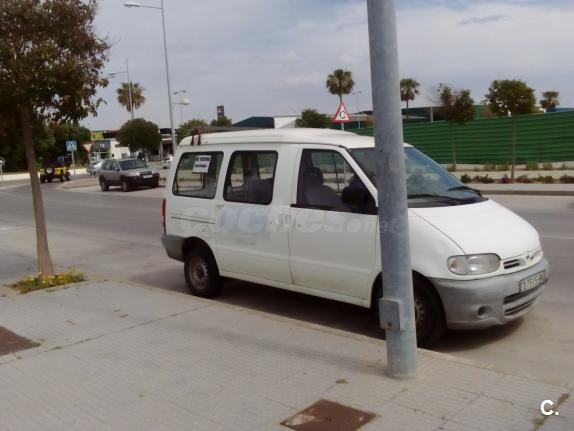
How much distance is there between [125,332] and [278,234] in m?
1.69

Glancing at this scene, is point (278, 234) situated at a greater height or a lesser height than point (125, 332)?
greater

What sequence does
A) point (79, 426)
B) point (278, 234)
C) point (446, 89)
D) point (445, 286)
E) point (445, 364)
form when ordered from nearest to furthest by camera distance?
point (79, 426), point (445, 364), point (445, 286), point (278, 234), point (446, 89)

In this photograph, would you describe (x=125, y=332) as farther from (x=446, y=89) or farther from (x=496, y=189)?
(x=446, y=89)

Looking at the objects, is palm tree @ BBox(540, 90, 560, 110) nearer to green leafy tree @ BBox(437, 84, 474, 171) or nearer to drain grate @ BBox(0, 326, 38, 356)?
green leafy tree @ BBox(437, 84, 474, 171)

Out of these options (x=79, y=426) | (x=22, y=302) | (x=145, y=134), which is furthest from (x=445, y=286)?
(x=145, y=134)

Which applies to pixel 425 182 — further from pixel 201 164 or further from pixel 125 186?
pixel 125 186

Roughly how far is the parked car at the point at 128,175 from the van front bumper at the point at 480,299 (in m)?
26.8

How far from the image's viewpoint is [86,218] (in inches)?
715

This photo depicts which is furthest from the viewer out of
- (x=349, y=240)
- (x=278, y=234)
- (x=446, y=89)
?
(x=446, y=89)

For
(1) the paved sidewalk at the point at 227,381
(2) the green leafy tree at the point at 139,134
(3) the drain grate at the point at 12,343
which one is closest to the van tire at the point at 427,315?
(1) the paved sidewalk at the point at 227,381

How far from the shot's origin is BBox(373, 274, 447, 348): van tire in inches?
196

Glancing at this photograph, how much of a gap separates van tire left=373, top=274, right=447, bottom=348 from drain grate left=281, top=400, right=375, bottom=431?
1.44m

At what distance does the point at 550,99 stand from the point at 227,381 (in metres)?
70.9

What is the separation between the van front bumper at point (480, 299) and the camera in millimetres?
4816
